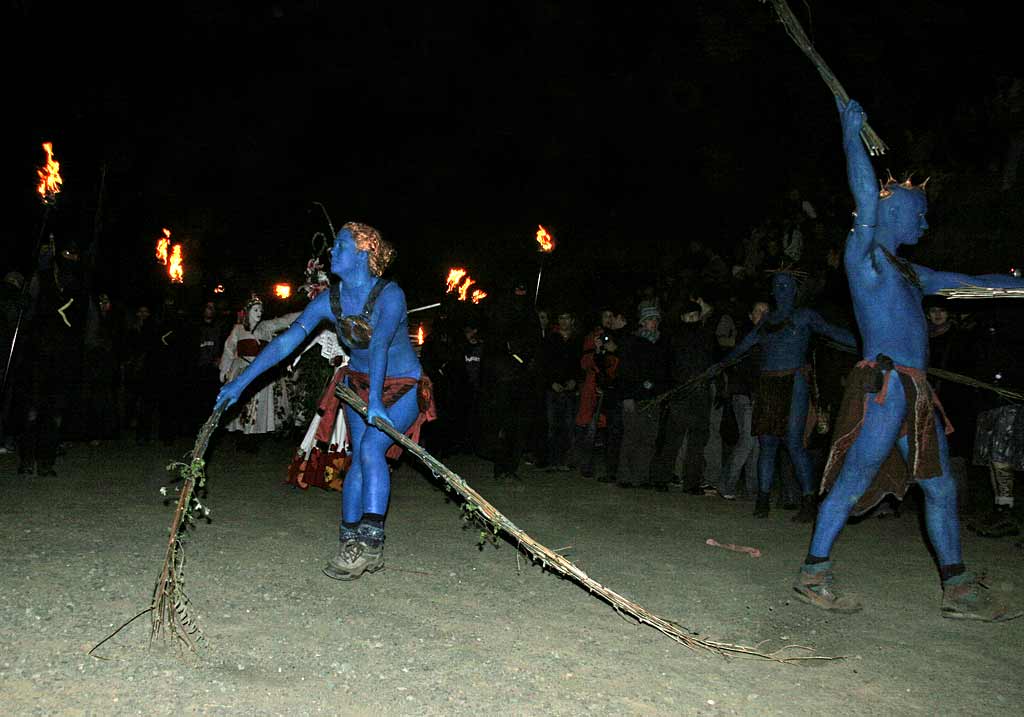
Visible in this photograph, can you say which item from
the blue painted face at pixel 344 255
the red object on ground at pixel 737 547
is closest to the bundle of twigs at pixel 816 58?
the blue painted face at pixel 344 255

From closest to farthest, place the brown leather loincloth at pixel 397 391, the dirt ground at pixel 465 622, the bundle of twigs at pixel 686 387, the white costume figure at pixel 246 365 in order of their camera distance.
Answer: the dirt ground at pixel 465 622 < the brown leather loincloth at pixel 397 391 < the bundle of twigs at pixel 686 387 < the white costume figure at pixel 246 365

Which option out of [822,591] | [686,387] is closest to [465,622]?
[822,591]

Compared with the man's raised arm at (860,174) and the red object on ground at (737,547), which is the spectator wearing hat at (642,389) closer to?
the red object on ground at (737,547)

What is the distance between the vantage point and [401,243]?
73.0 feet

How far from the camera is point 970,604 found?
180 inches

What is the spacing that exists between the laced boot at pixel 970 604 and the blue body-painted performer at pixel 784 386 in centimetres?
241

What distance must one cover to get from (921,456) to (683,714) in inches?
86.3

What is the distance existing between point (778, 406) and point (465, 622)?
3.87 metres

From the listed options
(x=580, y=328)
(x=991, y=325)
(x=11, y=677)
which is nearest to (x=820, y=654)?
(x=11, y=677)

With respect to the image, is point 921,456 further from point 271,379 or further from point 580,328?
point 271,379

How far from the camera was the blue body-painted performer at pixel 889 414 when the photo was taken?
470 centimetres

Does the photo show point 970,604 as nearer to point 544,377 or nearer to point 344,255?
point 344,255

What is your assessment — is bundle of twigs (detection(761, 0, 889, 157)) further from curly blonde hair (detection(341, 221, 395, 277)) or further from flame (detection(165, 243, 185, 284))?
flame (detection(165, 243, 185, 284))

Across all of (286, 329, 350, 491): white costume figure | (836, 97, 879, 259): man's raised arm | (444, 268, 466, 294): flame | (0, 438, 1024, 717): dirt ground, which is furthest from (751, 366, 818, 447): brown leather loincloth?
(444, 268, 466, 294): flame
